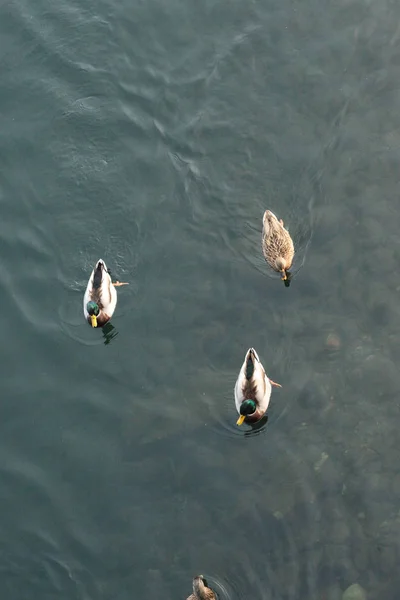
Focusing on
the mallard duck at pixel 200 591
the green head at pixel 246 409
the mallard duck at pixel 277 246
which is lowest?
the mallard duck at pixel 200 591

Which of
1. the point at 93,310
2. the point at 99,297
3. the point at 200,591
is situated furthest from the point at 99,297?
the point at 200,591

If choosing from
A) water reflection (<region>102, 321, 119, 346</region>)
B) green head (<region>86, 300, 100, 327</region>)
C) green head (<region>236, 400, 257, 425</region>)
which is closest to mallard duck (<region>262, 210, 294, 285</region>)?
green head (<region>236, 400, 257, 425</region>)

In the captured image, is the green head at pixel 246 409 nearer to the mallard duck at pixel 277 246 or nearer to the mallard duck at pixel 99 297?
the mallard duck at pixel 277 246

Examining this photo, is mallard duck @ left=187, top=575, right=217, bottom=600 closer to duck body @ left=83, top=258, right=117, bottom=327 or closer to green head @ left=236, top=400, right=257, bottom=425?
green head @ left=236, top=400, right=257, bottom=425

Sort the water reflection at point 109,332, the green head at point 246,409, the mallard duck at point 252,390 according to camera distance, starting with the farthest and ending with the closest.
Result: the water reflection at point 109,332 < the green head at point 246,409 < the mallard duck at point 252,390

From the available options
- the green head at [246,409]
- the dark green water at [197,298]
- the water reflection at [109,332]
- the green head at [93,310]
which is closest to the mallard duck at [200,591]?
the dark green water at [197,298]

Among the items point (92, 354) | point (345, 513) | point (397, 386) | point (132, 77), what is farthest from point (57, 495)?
point (132, 77)

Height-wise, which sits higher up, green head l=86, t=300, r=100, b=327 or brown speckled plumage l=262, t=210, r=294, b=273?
brown speckled plumage l=262, t=210, r=294, b=273
